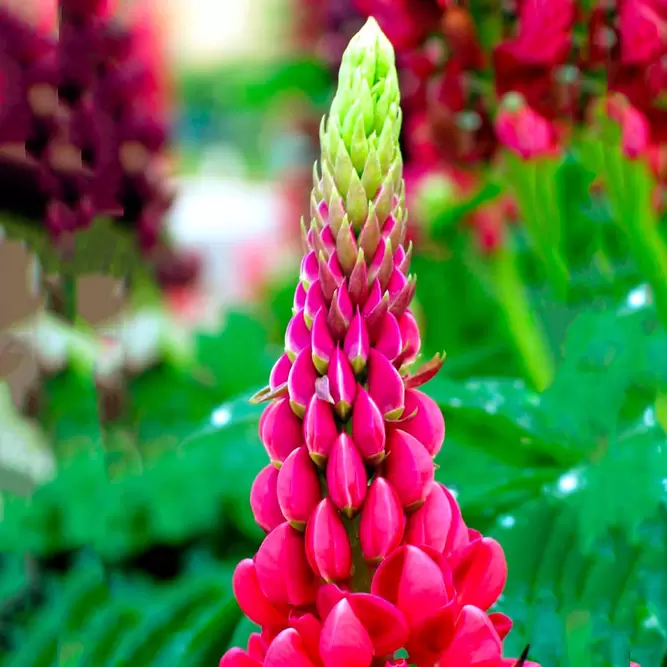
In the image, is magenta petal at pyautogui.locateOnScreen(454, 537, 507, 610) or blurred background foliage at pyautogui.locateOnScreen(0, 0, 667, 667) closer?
magenta petal at pyautogui.locateOnScreen(454, 537, 507, 610)

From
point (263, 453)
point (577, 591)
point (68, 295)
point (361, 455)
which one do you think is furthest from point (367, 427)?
point (68, 295)

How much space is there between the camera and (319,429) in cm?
24

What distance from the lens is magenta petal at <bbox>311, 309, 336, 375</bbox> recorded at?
24cm

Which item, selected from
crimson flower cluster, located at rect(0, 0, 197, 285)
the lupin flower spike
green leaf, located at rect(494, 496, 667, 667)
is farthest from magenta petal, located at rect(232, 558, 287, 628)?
crimson flower cluster, located at rect(0, 0, 197, 285)

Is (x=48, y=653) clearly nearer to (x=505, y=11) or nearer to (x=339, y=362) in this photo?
(x=339, y=362)

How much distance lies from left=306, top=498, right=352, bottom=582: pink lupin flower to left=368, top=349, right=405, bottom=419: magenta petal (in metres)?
0.03

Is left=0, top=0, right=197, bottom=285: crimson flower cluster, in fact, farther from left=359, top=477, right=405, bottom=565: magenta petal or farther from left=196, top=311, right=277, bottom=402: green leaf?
left=359, top=477, right=405, bottom=565: magenta petal

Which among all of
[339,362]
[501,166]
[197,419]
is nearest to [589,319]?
[501,166]

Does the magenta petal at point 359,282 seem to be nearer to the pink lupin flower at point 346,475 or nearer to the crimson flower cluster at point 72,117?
the pink lupin flower at point 346,475

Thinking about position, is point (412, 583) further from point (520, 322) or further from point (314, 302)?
point (520, 322)

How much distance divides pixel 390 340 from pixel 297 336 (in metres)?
0.03

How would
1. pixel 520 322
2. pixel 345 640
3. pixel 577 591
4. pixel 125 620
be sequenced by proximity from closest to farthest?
pixel 345 640 < pixel 577 591 < pixel 125 620 < pixel 520 322

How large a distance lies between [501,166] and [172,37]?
1.42ft

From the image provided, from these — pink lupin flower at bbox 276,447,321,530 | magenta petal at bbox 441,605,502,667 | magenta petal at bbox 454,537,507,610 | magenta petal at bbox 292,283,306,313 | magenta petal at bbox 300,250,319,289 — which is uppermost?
magenta petal at bbox 300,250,319,289
